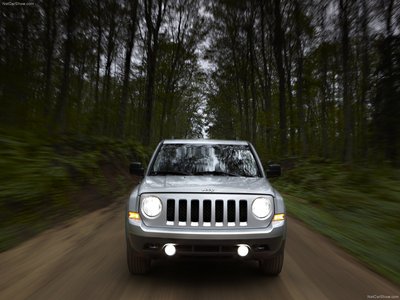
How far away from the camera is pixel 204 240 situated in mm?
4250

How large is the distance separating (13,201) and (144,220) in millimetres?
4062

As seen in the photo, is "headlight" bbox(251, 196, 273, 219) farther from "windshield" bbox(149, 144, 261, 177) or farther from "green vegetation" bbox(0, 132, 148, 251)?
"green vegetation" bbox(0, 132, 148, 251)

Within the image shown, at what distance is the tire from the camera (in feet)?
15.3

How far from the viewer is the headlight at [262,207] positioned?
14.7 feet

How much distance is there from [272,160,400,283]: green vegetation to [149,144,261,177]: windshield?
207 centimetres

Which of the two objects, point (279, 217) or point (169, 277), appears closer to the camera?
point (279, 217)

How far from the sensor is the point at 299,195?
557 inches

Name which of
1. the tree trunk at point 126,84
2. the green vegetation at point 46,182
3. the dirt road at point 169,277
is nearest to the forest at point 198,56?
the tree trunk at point 126,84

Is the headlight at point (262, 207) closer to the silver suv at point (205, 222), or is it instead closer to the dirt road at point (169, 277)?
the silver suv at point (205, 222)

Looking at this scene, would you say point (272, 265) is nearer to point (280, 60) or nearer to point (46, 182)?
point (46, 182)

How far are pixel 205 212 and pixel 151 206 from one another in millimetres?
586

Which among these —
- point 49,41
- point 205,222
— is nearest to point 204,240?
point 205,222

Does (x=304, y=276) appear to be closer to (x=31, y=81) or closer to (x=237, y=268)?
(x=237, y=268)

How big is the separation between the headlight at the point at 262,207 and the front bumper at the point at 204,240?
0.50ft
